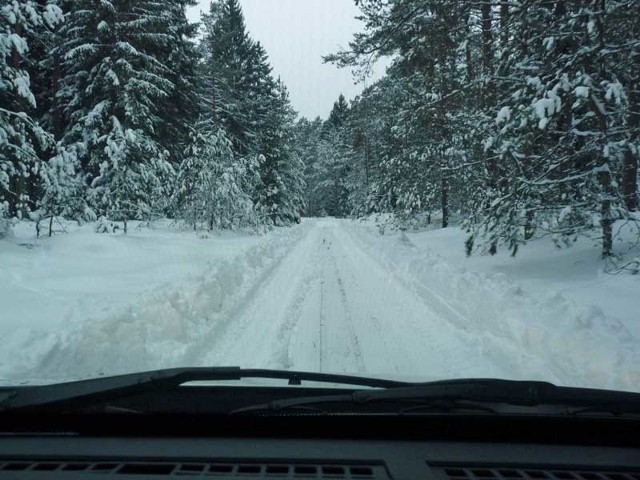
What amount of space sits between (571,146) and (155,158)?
14.4m

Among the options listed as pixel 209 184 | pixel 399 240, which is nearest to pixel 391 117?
pixel 399 240

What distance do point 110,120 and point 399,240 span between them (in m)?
11.5

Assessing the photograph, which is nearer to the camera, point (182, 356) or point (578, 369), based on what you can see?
point (578, 369)

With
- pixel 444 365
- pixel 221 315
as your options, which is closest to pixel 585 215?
pixel 444 365

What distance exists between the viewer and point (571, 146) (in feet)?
30.9

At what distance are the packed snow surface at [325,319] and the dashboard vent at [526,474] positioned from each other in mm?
1767

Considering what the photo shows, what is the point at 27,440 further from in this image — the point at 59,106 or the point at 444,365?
the point at 59,106

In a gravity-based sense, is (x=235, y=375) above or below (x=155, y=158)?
below

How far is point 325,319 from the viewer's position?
797 cm

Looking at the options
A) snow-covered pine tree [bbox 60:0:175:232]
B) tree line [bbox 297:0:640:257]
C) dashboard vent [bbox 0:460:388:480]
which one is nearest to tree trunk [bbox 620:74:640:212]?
tree line [bbox 297:0:640:257]

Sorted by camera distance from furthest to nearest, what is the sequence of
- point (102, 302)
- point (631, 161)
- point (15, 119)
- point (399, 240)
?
point (399, 240), point (15, 119), point (631, 161), point (102, 302)

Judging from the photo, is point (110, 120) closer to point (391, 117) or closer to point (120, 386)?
point (391, 117)

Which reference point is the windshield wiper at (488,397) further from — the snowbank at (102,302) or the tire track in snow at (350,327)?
the tire track in snow at (350,327)

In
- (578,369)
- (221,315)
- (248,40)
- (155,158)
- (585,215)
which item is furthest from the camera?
(248,40)
